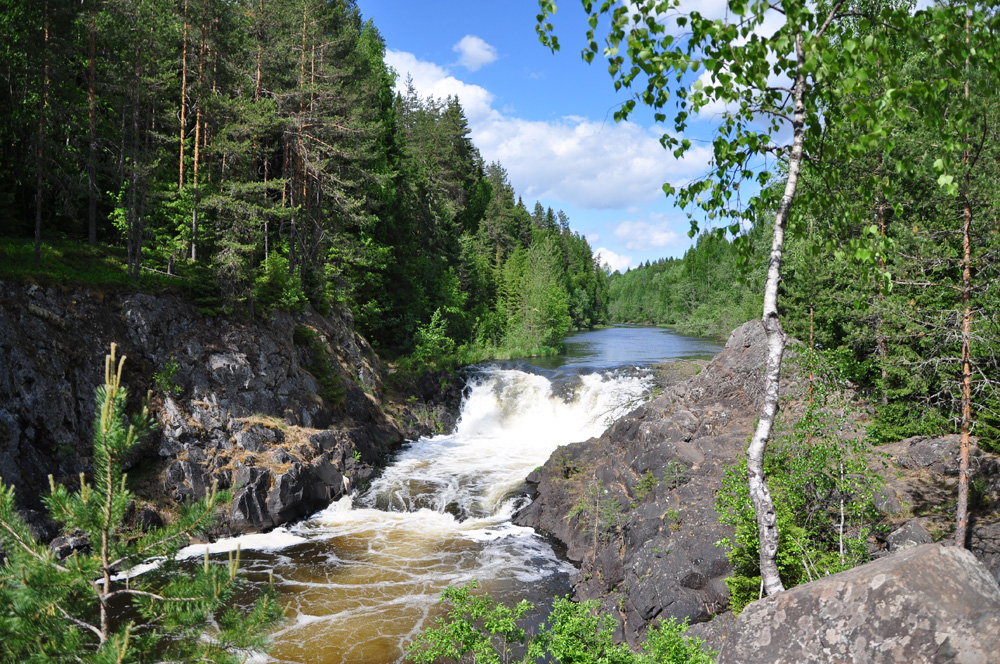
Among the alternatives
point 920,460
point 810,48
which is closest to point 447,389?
point 920,460

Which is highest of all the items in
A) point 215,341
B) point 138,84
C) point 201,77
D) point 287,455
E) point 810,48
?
point 201,77

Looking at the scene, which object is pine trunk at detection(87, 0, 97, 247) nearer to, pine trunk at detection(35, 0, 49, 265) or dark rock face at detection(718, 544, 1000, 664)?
pine trunk at detection(35, 0, 49, 265)

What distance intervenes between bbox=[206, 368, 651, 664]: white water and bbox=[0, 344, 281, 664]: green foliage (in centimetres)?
707

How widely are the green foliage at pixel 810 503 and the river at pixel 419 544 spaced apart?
529 centimetres

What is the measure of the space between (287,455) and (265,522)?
87.1 inches

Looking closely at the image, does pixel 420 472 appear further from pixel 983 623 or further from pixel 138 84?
pixel 983 623

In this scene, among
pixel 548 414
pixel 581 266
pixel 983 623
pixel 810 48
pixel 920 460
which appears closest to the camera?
pixel 983 623

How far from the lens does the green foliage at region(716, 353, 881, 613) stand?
25.4 feet

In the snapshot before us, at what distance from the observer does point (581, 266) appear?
99438mm

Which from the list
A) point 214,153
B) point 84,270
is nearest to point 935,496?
point 84,270

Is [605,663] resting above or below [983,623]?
below

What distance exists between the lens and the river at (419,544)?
36.3 feet

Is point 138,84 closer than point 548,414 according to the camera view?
Yes

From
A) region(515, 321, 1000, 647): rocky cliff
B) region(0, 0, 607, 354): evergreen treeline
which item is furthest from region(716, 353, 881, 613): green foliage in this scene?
region(0, 0, 607, 354): evergreen treeline
